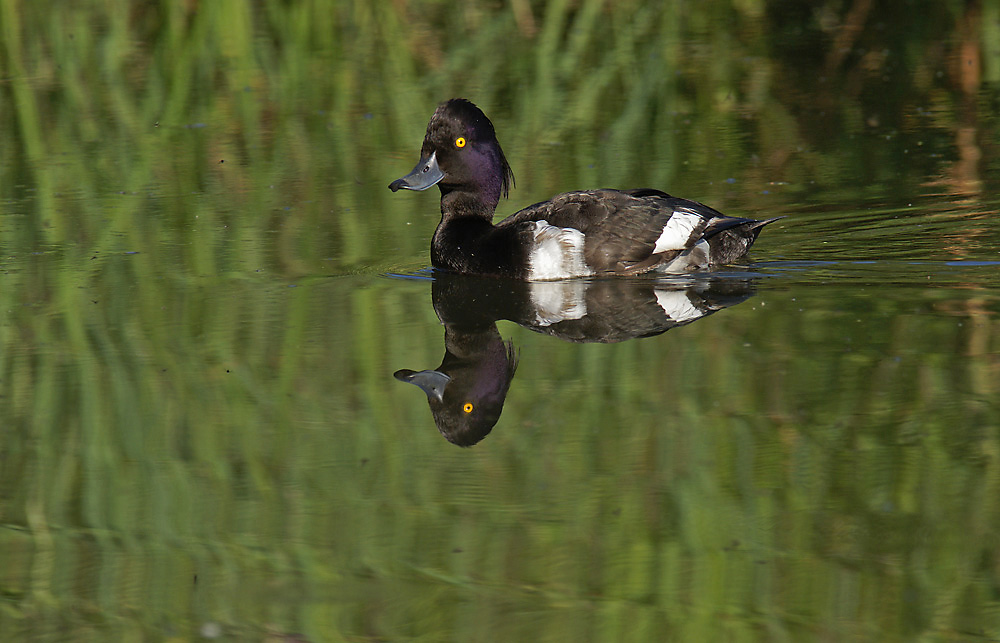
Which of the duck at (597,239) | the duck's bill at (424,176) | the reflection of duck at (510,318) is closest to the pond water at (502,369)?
the reflection of duck at (510,318)

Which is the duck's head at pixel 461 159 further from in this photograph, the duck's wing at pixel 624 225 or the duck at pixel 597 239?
the duck's wing at pixel 624 225

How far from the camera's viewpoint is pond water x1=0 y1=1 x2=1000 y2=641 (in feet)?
12.6

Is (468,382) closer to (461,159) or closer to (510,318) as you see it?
(510,318)

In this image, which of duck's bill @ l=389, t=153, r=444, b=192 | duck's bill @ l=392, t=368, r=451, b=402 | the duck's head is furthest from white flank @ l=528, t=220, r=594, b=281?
duck's bill @ l=392, t=368, r=451, b=402

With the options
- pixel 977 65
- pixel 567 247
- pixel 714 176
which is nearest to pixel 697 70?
pixel 977 65

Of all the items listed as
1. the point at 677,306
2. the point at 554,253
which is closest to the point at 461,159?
the point at 554,253

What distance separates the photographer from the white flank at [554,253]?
23.7 ft

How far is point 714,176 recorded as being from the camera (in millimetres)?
9055

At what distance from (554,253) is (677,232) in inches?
26.5

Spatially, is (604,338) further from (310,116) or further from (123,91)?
(123,91)

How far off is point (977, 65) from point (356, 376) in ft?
25.5

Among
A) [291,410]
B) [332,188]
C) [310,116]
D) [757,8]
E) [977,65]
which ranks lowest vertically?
[291,410]

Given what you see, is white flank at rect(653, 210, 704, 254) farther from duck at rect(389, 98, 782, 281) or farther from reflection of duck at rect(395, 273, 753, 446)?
reflection of duck at rect(395, 273, 753, 446)

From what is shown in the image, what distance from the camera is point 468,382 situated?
18.3 feet
